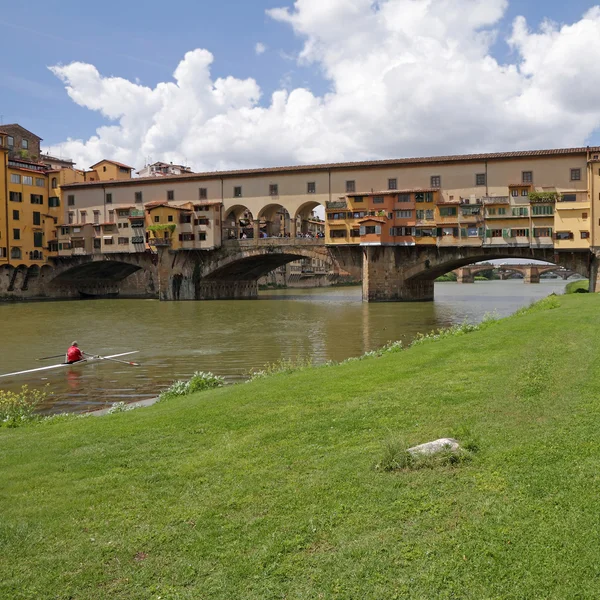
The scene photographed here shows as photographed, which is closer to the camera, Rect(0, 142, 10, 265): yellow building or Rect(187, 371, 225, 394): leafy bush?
Rect(187, 371, 225, 394): leafy bush

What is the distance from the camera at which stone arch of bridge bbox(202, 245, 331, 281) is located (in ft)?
216

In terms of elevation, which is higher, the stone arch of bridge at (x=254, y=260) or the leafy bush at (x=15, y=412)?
the stone arch of bridge at (x=254, y=260)

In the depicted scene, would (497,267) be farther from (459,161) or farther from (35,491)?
(35,491)

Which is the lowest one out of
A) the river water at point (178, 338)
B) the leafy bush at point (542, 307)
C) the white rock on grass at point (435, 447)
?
the river water at point (178, 338)

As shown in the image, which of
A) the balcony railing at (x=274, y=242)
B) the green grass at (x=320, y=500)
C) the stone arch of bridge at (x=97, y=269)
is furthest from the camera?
the stone arch of bridge at (x=97, y=269)

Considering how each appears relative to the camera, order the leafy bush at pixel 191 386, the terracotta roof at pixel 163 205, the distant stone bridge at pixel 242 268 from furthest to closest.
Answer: the terracotta roof at pixel 163 205
the distant stone bridge at pixel 242 268
the leafy bush at pixel 191 386

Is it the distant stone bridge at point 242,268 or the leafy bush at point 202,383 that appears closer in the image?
the leafy bush at point 202,383

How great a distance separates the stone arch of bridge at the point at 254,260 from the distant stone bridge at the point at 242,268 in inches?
4.1

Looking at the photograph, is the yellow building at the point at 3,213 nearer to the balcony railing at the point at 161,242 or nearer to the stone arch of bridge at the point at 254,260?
the balcony railing at the point at 161,242

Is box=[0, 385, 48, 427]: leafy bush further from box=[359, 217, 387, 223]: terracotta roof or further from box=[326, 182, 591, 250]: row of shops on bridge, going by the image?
box=[326, 182, 591, 250]: row of shops on bridge

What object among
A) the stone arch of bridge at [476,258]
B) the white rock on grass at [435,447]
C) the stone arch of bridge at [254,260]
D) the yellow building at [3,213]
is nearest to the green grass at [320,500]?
the white rock on grass at [435,447]

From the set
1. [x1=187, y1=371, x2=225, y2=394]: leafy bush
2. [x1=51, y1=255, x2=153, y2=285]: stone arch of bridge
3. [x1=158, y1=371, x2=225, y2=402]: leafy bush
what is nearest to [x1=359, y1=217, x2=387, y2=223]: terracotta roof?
[x1=51, y1=255, x2=153, y2=285]: stone arch of bridge

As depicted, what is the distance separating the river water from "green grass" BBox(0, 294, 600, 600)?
29.3ft

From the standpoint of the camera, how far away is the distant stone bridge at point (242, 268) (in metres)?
59.9
